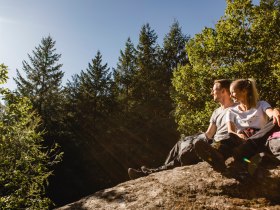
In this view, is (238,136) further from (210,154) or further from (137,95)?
(137,95)

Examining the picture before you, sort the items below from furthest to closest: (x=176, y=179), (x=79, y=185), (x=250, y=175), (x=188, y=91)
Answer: (x=79, y=185), (x=188, y=91), (x=176, y=179), (x=250, y=175)

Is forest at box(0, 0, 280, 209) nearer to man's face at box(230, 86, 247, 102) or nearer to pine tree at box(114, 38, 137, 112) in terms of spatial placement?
pine tree at box(114, 38, 137, 112)

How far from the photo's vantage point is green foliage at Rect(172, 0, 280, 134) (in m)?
14.1

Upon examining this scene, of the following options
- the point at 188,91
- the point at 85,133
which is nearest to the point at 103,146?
the point at 85,133

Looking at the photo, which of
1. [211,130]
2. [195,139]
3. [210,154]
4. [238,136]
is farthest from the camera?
[211,130]

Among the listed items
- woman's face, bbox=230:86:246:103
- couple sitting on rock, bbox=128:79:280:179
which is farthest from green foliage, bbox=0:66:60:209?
woman's face, bbox=230:86:246:103

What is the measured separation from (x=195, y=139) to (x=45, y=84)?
28.8 m

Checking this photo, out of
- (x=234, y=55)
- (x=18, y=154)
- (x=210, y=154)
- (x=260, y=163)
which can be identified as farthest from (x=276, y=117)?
(x=234, y=55)

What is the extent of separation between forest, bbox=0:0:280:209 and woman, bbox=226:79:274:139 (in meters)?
6.96

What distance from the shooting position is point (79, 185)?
2530 centimetres

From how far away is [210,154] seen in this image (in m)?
4.08

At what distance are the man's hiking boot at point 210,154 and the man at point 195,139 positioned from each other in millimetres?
1030

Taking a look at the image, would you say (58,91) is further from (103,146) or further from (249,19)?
(249,19)

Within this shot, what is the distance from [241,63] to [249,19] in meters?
2.80
